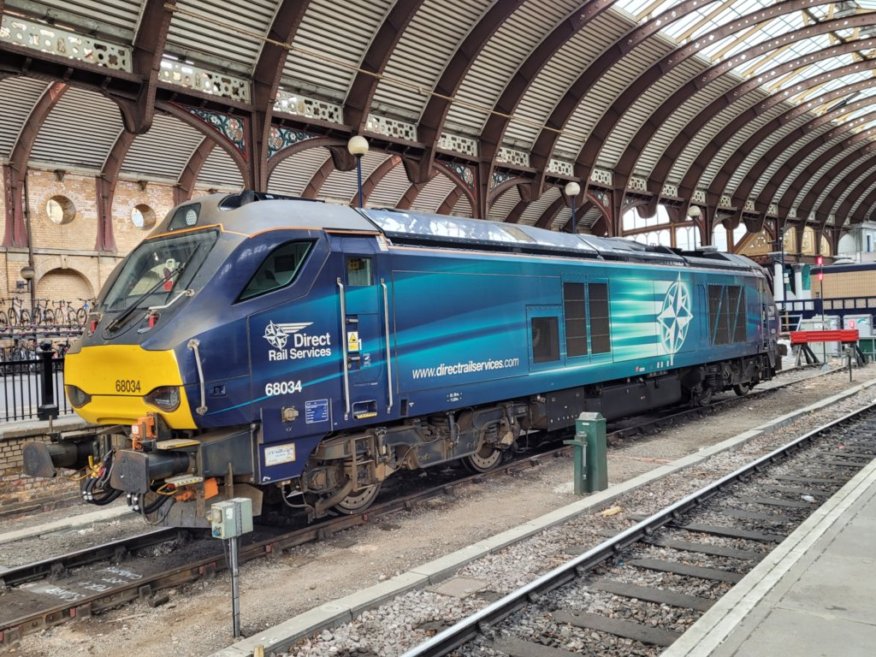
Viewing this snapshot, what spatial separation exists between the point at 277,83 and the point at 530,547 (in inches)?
530

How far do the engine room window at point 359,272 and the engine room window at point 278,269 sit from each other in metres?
0.60

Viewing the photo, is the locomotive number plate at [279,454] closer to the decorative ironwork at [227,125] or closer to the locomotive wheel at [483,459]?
the locomotive wheel at [483,459]

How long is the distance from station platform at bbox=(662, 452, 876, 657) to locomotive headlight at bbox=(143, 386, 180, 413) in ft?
14.6

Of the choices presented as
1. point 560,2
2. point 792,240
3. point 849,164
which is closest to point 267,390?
point 560,2

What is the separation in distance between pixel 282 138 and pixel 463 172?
7.20 m

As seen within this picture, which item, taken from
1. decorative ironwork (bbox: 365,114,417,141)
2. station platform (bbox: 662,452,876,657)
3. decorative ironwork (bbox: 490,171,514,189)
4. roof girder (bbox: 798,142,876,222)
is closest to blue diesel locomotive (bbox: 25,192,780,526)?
station platform (bbox: 662,452,876,657)

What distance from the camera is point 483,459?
1078cm

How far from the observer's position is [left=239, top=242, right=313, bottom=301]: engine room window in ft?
23.0

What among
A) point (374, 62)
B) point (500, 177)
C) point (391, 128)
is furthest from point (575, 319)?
point (500, 177)

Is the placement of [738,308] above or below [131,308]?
below

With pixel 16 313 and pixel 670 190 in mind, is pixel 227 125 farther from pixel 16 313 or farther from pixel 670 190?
pixel 670 190

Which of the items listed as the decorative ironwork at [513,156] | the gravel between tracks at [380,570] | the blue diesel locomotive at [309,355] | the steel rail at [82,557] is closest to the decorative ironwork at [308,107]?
the decorative ironwork at [513,156]

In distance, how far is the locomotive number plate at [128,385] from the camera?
675cm

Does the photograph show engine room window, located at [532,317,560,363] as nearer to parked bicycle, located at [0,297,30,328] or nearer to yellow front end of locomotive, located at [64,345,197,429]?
yellow front end of locomotive, located at [64,345,197,429]
